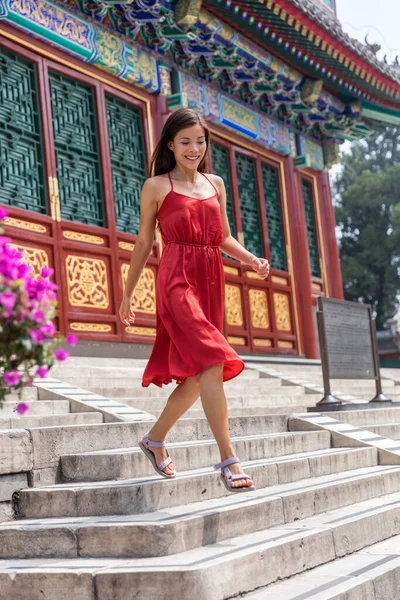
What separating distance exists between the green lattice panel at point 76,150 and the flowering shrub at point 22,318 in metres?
6.73

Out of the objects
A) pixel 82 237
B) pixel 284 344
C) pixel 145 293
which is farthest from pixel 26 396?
pixel 284 344

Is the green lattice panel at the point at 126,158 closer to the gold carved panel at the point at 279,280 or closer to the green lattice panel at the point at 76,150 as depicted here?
the green lattice panel at the point at 76,150

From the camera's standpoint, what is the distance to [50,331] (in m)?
2.72

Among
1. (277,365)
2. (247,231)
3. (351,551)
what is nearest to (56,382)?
(351,551)

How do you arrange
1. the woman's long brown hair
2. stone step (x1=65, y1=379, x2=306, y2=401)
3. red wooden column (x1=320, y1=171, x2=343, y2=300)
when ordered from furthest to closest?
red wooden column (x1=320, y1=171, x2=343, y2=300), stone step (x1=65, y1=379, x2=306, y2=401), the woman's long brown hair

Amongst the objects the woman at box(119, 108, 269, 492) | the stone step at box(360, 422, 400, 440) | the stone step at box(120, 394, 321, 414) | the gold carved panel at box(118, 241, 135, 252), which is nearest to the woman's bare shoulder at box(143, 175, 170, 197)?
the woman at box(119, 108, 269, 492)

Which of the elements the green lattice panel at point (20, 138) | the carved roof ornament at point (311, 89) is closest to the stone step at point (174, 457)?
the green lattice panel at point (20, 138)

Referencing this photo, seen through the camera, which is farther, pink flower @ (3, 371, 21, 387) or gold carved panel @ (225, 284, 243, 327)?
gold carved panel @ (225, 284, 243, 327)

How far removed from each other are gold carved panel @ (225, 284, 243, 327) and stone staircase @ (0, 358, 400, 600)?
618 centimetres

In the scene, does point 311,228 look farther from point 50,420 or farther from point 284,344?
point 50,420

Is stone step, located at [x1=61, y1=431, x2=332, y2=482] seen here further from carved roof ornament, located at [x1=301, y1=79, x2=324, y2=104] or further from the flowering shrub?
carved roof ornament, located at [x1=301, y1=79, x2=324, y2=104]

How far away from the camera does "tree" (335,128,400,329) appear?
30.3 m

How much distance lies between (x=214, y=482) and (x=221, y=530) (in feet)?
1.79

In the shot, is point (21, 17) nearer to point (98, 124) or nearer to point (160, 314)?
point (98, 124)
